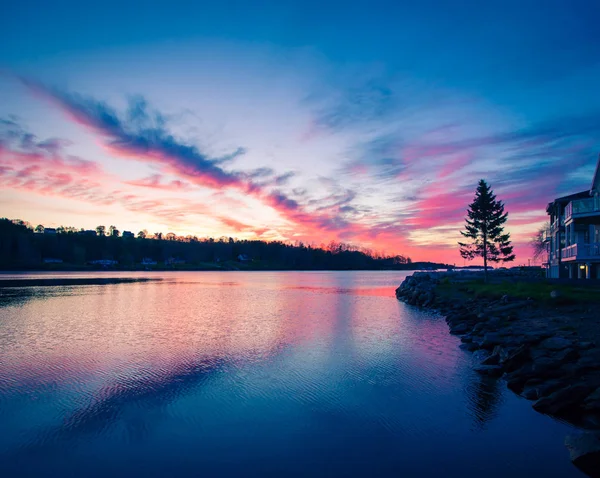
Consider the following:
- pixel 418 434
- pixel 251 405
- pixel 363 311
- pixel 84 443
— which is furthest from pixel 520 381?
pixel 363 311

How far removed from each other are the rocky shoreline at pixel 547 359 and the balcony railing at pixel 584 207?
38.4 ft

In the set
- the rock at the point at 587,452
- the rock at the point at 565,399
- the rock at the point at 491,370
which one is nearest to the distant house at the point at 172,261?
the rock at the point at 491,370

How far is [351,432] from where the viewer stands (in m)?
8.52

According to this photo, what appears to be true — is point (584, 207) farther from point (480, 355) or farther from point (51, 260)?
point (51, 260)

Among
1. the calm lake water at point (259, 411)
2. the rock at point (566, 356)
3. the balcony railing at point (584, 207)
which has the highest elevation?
the balcony railing at point (584, 207)

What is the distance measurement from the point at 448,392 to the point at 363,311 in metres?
20.3

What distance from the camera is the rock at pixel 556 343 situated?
1276 cm

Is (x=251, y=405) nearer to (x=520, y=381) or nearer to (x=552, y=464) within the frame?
(x=552, y=464)

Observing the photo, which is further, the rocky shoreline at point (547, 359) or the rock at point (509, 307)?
the rock at point (509, 307)

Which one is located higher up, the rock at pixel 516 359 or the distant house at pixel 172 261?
the distant house at pixel 172 261

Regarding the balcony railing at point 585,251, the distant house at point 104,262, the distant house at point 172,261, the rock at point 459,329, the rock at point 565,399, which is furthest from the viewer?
the distant house at point 172,261

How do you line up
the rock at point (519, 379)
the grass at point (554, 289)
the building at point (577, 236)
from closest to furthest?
the rock at point (519, 379)
the grass at point (554, 289)
the building at point (577, 236)

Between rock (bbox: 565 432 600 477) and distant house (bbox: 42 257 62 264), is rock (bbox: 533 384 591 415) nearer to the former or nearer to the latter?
rock (bbox: 565 432 600 477)

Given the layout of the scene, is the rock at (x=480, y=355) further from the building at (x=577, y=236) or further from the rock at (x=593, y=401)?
the building at (x=577, y=236)
